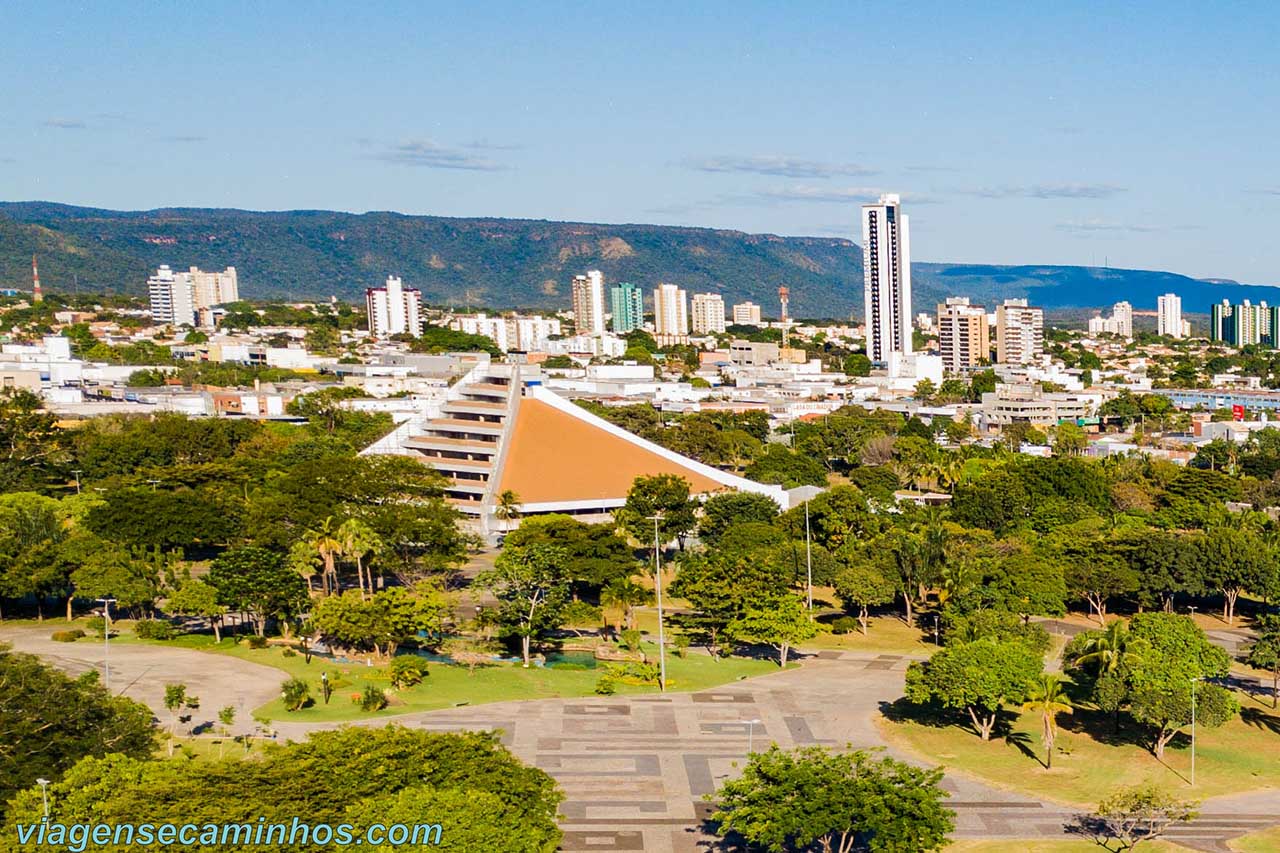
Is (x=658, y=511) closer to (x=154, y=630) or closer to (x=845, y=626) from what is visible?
(x=845, y=626)

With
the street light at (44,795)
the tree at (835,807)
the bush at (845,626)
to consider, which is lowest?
the bush at (845,626)

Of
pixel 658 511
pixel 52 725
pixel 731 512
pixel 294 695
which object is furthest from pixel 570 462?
pixel 52 725

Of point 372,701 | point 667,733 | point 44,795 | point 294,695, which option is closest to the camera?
point 44,795

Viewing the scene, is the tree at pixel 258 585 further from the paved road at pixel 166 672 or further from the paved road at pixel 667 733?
the paved road at pixel 667 733

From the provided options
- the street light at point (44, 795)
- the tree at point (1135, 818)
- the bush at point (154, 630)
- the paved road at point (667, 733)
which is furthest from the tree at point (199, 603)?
the tree at point (1135, 818)

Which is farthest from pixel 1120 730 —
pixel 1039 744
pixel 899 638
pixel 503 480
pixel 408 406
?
Answer: pixel 408 406
